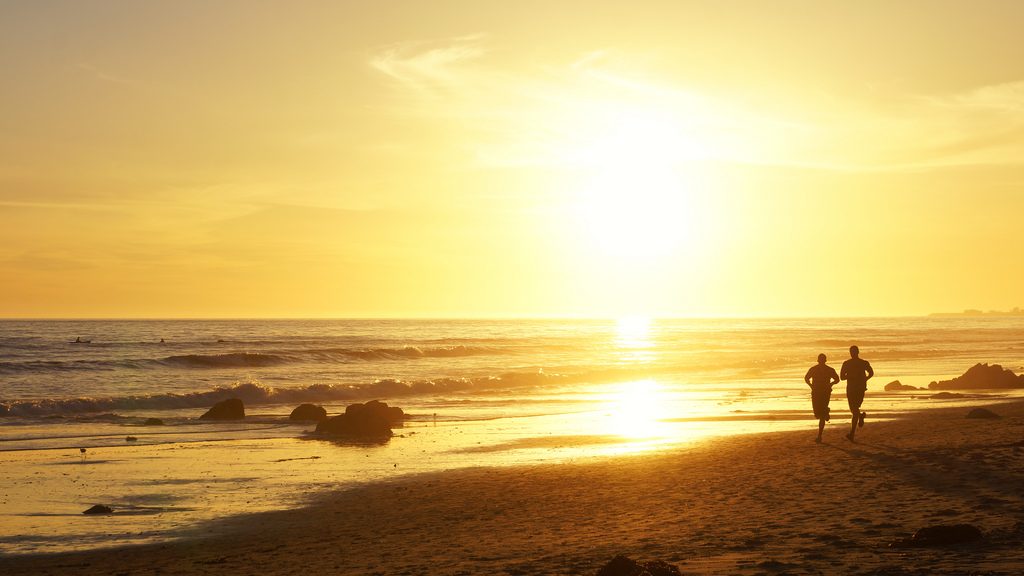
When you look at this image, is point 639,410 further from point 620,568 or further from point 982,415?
point 620,568

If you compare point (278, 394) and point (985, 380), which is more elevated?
point (278, 394)

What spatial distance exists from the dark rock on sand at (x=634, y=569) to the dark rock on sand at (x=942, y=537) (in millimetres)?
2729

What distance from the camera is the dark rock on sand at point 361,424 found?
24.1 metres

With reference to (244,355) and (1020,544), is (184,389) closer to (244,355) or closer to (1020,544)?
(244,355)

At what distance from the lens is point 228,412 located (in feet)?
94.7

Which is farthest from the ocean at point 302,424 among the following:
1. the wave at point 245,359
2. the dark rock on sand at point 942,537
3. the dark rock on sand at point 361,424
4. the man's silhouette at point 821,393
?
the dark rock on sand at point 942,537

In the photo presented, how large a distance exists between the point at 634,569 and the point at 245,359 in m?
58.9

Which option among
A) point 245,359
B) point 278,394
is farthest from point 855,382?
point 245,359

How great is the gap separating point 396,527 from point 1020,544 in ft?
24.7

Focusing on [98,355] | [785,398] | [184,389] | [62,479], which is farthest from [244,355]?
[62,479]

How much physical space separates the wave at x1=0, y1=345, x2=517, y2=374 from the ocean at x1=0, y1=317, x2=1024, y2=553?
12.9 inches

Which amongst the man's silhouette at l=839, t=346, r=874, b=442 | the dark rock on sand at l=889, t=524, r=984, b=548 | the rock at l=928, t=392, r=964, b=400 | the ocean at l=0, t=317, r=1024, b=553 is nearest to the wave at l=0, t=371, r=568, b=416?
the ocean at l=0, t=317, r=1024, b=553

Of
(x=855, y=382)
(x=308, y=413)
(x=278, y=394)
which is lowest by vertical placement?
(x=308, y=413)

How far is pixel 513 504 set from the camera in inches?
533
